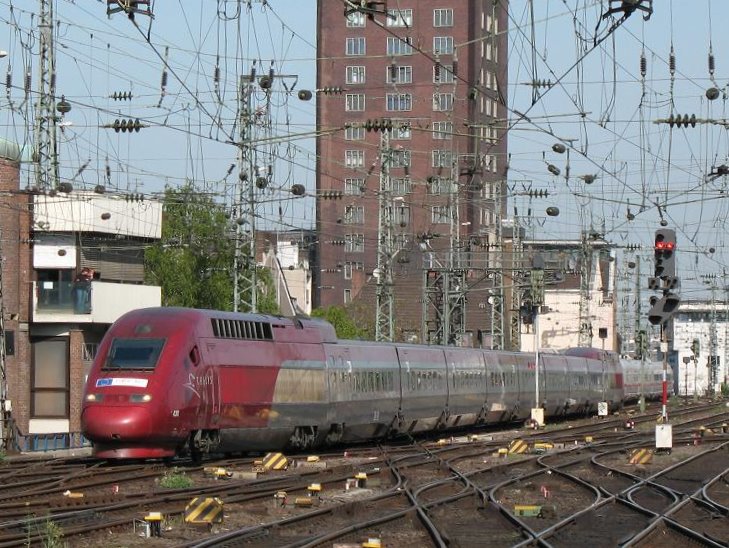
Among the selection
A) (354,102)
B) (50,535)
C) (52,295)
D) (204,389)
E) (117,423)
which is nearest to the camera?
(50,535)

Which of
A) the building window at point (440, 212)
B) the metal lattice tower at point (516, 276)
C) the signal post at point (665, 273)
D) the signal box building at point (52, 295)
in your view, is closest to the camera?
the signal post at point (665, 273)

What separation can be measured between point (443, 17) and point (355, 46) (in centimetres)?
805

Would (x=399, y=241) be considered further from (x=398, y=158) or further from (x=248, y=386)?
(x=248, y=386)

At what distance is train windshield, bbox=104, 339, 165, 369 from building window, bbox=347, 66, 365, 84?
93931 mm

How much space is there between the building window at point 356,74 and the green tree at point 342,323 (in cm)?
2513

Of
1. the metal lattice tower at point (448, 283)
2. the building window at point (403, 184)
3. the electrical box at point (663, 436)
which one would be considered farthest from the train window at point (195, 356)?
the metal lattice tower at point (448, 283)

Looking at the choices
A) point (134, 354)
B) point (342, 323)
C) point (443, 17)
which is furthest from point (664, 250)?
point (443, 17)

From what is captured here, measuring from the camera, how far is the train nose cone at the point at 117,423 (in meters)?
26.1

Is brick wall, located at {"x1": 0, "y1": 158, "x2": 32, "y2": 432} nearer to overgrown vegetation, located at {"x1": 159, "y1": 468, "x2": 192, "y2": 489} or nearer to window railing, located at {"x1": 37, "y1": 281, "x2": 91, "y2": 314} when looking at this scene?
window railing, located at {"x1": 37, "y1": 281, "x2": 91, "y2": 314}

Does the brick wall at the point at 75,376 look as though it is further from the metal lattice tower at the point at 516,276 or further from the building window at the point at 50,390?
Answer: the metal lattice tower at the point at 516,276

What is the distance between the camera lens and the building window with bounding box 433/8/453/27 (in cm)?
11604

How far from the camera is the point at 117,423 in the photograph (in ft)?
85.9

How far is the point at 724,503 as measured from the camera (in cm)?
2136

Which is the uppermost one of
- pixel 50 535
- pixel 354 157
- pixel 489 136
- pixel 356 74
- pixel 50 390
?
pixel 356 74
